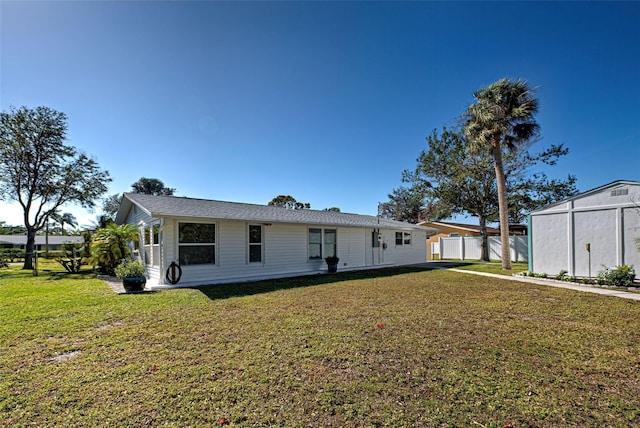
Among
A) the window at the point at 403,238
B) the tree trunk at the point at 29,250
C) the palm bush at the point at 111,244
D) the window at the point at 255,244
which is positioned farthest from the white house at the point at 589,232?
the tree trunk at the point at 29,250

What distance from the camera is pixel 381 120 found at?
14.3 meters

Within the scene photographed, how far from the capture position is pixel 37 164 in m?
19.1

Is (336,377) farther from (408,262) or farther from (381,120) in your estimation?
(408,262)

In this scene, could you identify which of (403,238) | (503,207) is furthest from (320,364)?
(403,238)

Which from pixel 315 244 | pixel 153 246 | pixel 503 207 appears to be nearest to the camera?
pixel 153 246

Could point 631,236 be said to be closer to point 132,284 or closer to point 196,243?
point 196,243

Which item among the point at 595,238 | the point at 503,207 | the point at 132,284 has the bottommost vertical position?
the point at 132,284

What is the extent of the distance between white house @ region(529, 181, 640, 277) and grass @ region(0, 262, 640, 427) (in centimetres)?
424

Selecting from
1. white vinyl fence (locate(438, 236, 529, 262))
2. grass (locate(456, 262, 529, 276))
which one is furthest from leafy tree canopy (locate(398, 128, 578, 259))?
grass (locate(456, 262, 529, 276))

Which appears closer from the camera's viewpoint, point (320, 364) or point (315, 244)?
point (320, 364)

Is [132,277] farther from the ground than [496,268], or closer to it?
farther from the ground

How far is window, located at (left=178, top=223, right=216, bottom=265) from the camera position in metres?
10.1

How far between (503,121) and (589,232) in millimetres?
6441

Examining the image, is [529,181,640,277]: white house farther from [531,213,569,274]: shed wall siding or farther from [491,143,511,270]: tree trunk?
[491,143,511,270]: tree trunk
